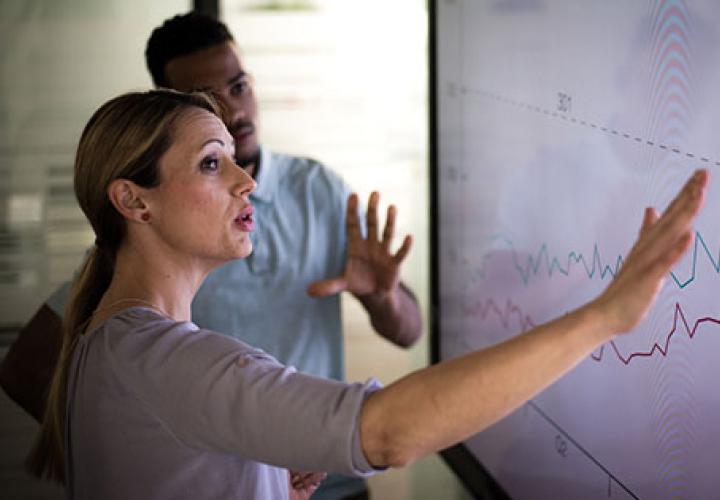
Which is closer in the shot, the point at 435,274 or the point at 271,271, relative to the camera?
the point at 271,271

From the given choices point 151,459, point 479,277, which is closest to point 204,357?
point 151,459

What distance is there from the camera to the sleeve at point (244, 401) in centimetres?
101

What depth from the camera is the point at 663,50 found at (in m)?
1.19

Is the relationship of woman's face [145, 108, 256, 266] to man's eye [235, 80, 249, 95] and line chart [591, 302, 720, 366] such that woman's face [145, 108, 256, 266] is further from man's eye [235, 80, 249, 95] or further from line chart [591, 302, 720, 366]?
man's eye [235, 80, 249, 95]

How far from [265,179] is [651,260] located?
1063 millimetres

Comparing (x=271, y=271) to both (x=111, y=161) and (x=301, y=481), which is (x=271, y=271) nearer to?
(x=301, y=481)

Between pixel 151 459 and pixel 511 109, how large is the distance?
0.77 m

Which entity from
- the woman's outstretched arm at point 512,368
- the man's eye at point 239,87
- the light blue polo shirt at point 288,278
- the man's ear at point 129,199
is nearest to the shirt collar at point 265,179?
the light blue polo shirt at point 288,278

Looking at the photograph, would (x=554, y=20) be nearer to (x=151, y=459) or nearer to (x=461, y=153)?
(x=461, y=153)

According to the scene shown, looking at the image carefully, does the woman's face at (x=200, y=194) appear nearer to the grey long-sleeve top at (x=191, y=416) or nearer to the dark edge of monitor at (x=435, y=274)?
the grey long-sleeve top at (x=191, y=416)

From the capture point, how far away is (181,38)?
6.09 feet

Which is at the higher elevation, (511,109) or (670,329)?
(511,109)

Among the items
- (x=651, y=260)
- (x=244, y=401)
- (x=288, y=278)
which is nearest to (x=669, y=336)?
(x=651, y=260)

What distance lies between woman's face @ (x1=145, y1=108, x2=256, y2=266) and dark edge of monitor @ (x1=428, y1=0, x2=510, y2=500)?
2.69 ft
